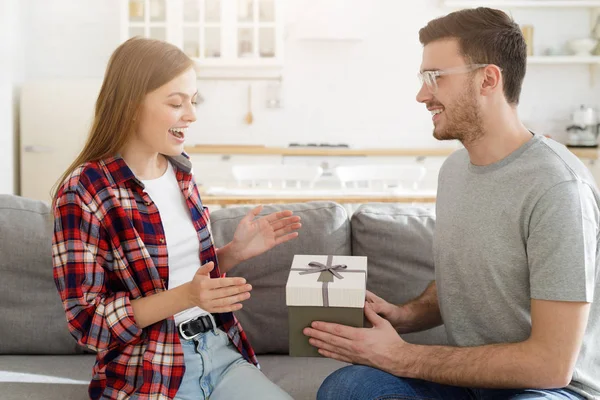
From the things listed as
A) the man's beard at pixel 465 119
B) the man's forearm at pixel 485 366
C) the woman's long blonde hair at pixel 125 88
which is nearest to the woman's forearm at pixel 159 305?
the woman's long blonde hair at pixel 125 88

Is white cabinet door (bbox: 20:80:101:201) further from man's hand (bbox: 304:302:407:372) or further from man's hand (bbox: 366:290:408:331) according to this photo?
man's hand (bbox: 304:302:407:372)

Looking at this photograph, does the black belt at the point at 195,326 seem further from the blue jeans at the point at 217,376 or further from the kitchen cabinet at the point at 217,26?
the kitchen cabinet at the point at 217,26

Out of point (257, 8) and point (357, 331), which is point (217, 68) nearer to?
point (257, 8)

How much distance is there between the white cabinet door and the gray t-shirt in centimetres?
438

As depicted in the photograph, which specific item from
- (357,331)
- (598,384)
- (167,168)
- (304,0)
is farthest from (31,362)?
(304,0)

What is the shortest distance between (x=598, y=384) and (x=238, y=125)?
4.90 m

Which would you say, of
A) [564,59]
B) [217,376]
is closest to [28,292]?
[217,376]

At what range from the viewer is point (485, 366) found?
152cm

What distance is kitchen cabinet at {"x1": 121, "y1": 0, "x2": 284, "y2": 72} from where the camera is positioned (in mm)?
5855

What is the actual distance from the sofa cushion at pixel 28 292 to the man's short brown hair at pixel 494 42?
1261mm

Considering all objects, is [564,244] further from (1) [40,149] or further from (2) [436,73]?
(1) [40,149]

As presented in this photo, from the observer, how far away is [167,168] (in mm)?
1791

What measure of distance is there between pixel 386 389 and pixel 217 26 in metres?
4.74

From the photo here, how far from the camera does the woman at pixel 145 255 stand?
1.55 metres
